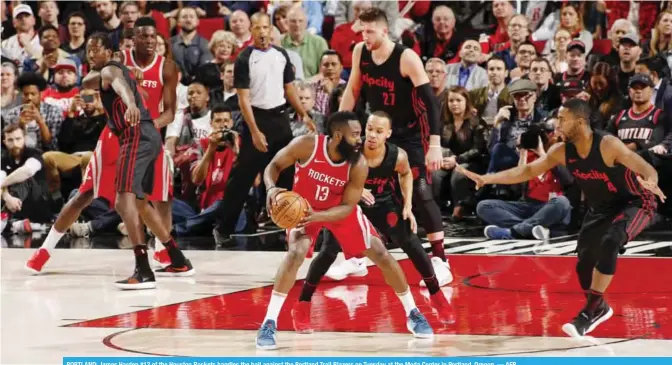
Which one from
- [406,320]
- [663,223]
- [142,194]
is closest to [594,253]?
[406,320]

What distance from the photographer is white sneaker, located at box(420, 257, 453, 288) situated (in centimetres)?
862

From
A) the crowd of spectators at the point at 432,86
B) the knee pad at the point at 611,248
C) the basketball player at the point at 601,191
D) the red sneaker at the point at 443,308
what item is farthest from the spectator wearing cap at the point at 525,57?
the knee pad at the point at 611,248

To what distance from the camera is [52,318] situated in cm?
756

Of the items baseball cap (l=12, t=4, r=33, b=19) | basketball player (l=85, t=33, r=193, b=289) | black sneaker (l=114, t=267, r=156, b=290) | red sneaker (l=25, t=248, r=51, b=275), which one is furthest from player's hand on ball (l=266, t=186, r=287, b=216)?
baseball cap (l=12, t=4, r=33, b=19)

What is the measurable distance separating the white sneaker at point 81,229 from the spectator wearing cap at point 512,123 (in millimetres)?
3724

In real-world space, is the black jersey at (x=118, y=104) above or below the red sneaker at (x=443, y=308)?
above

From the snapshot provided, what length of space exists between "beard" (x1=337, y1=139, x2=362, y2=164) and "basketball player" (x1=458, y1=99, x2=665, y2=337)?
0.91 m

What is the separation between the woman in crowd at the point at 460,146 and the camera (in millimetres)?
12148

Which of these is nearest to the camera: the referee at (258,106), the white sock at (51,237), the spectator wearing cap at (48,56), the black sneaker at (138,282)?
the black sneaker at (138,282)

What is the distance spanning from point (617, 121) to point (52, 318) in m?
5.92

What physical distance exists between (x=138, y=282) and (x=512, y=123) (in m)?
4.63

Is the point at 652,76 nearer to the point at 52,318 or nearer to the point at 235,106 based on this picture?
the point at 235,106

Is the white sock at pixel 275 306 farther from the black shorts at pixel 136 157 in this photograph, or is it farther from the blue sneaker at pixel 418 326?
the black shorts at pixel 136 157

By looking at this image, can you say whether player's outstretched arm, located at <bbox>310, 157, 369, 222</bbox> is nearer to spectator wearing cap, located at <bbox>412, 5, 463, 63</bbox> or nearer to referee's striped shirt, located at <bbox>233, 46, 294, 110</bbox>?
referee's striped shirt, located at <bbox>233, 46, 294, 110</bbox>
